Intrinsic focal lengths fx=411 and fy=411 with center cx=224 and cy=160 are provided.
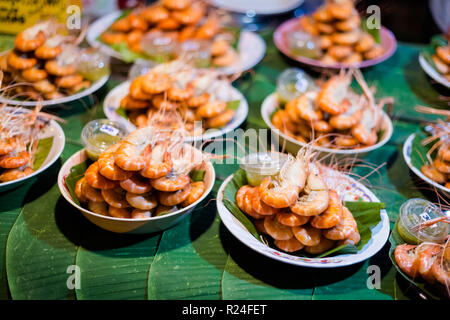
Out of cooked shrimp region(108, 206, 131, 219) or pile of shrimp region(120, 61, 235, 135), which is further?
pile of shrimp region(120, 61, 235, 135)

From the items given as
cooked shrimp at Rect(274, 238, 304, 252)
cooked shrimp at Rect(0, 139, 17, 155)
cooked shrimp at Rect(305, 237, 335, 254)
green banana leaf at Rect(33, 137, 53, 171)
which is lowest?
cooked shrimp at Rect(305, 237, 335, 254)

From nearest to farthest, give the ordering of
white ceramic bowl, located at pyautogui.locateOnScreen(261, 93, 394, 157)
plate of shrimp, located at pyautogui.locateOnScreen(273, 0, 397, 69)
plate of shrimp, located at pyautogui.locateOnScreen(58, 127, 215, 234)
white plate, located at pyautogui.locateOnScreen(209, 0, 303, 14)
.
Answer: plate of shrimp, located at pyautogui.locateOnScreen(58, 127, 215, 234) → white ceramic bowl, located at pyautogui.locateOnScreen(261, 93, 394, 157) → plate of shrimp, located at pyautogui.locateOnScreen(273, 0, 397, 69) → white plate, located at pyautogui.locateOnScreen(209, 0, 303, 14)

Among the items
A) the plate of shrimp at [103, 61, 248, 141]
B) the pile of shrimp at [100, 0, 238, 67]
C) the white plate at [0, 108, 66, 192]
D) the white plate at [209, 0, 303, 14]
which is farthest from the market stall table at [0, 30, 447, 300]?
the white plate at [209, 0, 303, 14]

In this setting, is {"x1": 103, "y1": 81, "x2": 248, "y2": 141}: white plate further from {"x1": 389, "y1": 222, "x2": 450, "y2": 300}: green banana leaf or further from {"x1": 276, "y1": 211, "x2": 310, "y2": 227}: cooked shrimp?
{"x1": 389, "y1": 222, "x2": 450, "y2": 300}: green banana leaf

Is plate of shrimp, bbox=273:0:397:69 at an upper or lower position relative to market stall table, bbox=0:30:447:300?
upper

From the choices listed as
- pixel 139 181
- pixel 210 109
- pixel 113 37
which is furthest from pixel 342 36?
pixel 139 181

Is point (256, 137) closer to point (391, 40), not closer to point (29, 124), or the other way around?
point (29, 124)

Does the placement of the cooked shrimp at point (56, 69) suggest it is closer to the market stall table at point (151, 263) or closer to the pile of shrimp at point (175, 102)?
the pile of shrimp at point (175, 102)

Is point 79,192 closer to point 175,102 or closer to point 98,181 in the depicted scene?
point 98,181
